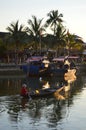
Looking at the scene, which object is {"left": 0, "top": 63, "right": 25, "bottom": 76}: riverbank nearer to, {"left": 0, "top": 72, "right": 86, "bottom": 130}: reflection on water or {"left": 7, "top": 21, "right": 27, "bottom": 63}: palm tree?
{"left": 7, "top": 21, "right": 27, "bottom": 63}: palm tree

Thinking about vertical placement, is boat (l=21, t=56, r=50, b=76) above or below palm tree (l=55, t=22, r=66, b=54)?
below

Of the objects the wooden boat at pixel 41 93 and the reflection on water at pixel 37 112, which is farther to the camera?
the wooden boat at pixel 41 93

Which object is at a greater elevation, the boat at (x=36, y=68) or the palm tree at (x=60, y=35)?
the palm tree at (x=60, y=35)

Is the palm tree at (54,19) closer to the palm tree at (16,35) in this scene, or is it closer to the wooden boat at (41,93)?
the palm tree at (16,35)

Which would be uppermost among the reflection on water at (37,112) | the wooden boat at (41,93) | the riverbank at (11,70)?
the wooden boat at (41,93)

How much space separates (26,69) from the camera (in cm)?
7706

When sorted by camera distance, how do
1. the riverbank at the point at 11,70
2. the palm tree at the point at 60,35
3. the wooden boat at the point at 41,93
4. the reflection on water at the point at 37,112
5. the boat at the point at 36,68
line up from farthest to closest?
1. the palm tree at the point at 60,35
2. the riverbank at the point at 11,70
3. the boat at the point at 36,68
4. the wooden boat at the point at 41,93
5. the reflection on water at the point at 37,112

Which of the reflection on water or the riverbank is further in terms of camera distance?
the riverbank

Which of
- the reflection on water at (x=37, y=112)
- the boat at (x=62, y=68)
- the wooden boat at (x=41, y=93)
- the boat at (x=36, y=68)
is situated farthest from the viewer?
the boat at (x=62, y=68)

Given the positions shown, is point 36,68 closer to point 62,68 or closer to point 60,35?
point 62,68

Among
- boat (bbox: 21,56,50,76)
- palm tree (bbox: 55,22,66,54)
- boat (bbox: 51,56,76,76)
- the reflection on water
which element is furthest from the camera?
palm tree (bbox: 55,22,66,54)

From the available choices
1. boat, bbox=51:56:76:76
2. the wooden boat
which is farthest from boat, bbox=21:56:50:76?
the wooden boat

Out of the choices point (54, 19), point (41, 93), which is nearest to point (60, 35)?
point (54, 19)

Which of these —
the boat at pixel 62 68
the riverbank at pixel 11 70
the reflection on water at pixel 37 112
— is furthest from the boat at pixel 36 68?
the reflection on water at pixel 37 112
